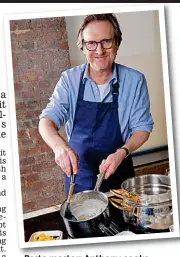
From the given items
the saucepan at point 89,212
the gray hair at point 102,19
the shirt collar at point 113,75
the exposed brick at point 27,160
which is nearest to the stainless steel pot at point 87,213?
the saucepan at point 89,212

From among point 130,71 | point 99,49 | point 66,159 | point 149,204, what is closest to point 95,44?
point 99,49

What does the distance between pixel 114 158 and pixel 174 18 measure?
1.47ft

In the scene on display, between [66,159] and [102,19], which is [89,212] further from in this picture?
[102,19]

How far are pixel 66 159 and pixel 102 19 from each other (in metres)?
0.42

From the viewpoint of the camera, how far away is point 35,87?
1.16 metres

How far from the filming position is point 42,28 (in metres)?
1.16

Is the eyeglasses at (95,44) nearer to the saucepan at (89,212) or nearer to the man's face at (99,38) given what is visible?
the man's face at (99,38)

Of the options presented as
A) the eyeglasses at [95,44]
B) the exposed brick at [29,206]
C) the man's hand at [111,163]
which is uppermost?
the eyeglasses at [95,44]

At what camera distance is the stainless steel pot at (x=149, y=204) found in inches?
46.2

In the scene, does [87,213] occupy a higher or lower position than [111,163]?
lower

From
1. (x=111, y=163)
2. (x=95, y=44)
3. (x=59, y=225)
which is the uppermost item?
(x=95, y=44)

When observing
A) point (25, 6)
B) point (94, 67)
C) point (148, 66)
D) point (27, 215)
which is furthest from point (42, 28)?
point (27, 215)

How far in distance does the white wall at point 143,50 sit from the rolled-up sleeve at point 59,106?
0.07 meters

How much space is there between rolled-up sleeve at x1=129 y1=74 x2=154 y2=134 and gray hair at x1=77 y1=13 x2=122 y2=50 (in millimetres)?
135
